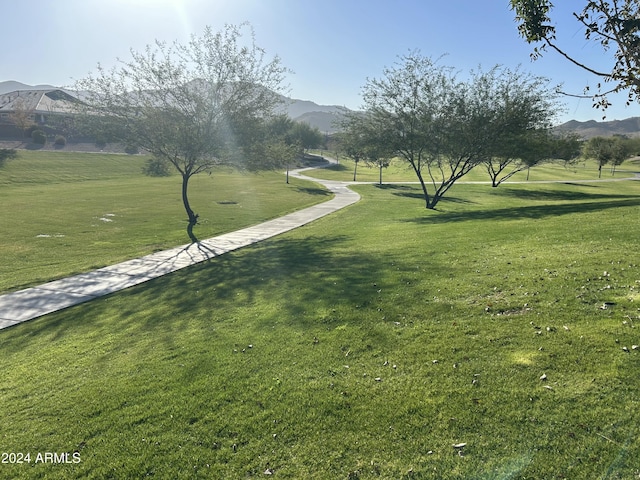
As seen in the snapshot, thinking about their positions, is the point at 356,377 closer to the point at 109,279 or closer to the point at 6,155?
the point at 109,279

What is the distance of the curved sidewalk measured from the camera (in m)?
8.41

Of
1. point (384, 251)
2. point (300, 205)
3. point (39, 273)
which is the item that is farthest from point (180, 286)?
point (300, 205)

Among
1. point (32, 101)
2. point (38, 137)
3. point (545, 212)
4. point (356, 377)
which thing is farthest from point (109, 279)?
point (32, 101)

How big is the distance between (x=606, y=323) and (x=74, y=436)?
609cm

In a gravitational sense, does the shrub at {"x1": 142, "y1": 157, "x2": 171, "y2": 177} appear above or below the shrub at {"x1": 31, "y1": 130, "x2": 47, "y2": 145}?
below

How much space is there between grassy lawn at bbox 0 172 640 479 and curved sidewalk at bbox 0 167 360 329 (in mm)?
902

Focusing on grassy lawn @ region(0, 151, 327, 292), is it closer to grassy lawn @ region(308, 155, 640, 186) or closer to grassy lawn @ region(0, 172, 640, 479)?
grassy lawn @ region(0, 172, 640, 479)

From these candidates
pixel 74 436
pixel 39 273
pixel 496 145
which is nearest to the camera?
pixel 74 436

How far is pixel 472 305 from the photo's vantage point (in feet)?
20.1

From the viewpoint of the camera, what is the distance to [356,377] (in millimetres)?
4492

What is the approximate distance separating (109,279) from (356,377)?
855 cm

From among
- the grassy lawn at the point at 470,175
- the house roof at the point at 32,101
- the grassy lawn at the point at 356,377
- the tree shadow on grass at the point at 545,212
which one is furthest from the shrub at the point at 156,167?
the house roof at the point at 32,101

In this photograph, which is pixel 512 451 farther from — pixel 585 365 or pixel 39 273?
pixel 39 273

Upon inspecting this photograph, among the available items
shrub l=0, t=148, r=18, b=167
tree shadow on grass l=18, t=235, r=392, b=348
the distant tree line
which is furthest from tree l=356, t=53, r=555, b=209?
shrub l=0, t=148, r=18, b=167
